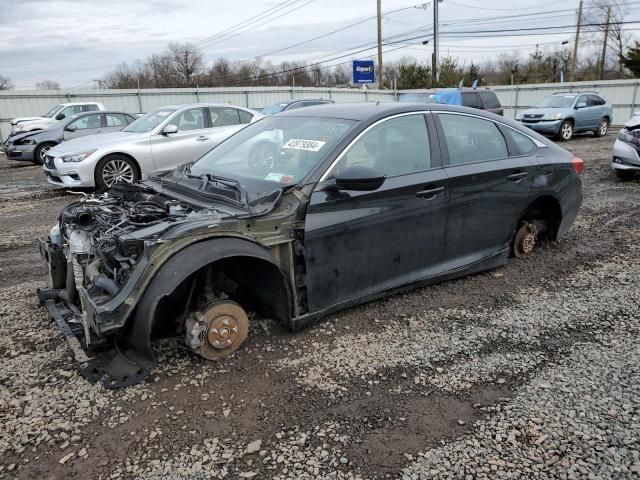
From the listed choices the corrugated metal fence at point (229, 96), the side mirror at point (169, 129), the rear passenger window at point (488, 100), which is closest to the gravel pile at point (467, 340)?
the side mirror at point (169, 129)

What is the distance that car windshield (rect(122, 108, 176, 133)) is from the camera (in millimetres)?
10445

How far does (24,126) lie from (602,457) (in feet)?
65.3

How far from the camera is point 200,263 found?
3.13 m

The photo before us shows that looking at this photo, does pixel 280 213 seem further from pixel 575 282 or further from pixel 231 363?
pixel 575 282

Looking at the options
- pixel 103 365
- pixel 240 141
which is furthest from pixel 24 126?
pixel 103 365

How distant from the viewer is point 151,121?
10.7 meters

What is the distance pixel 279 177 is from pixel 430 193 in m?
1.22

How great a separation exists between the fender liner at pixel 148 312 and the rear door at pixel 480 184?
1.78 m

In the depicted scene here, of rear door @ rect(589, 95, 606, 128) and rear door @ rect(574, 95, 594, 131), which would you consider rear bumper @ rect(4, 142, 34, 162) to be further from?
rear door @ rect(589, 95, 606, 128)

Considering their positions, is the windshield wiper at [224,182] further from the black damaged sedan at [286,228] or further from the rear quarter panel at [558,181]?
the rear quarter panel at [558,181]

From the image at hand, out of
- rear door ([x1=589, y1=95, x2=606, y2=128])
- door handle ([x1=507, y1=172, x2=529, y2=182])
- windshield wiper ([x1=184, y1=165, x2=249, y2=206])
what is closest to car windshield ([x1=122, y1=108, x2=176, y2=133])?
windshield wiper ([x1=184, y1=165, x2=249, y2=206])

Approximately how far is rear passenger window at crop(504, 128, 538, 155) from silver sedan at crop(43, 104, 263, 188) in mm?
6048

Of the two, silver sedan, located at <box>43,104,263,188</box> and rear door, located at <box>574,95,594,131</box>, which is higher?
silver sedan, located at <box>43,104,263,188</box>

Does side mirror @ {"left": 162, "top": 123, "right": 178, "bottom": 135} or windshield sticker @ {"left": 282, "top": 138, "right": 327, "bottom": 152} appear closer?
windshield sticker @ {"left": 282, "top": 138, "right": 327, "bottom": 152}
